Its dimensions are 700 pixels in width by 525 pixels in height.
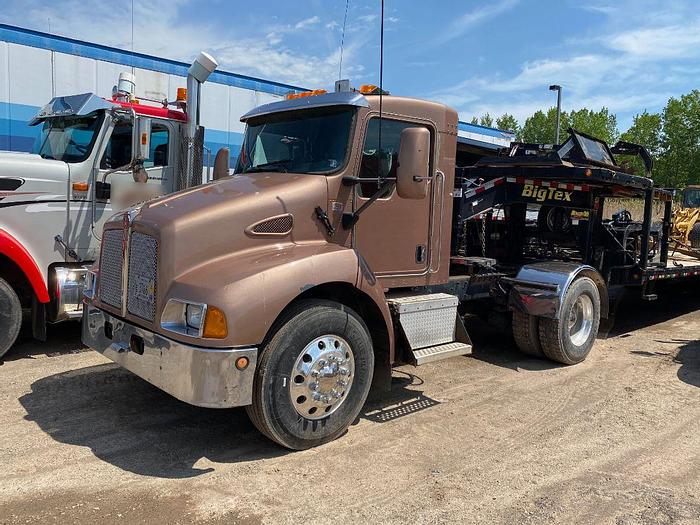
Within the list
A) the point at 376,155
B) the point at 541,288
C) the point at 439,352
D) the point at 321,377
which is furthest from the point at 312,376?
the point at 541,288

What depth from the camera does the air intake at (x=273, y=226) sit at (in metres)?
3.84

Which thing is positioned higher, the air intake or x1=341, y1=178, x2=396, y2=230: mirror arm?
x1=341, y1=178, x2=396, y2=230: mirror arm

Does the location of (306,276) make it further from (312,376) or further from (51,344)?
(51,344)

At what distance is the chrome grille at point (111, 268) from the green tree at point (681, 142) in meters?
48.0

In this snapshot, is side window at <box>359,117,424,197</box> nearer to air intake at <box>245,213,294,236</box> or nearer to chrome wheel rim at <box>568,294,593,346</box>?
air intake at <box>245,213,294,236</box>

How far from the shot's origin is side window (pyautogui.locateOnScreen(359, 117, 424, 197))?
4.34 metres

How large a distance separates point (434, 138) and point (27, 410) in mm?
3897

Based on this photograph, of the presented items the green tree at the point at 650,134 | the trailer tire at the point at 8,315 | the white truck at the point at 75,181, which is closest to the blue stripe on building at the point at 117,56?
the white truck at the point at 75,181

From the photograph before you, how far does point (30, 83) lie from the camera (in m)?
9.34

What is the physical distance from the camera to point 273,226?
392 centimetres

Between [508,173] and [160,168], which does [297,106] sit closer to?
[160,168]

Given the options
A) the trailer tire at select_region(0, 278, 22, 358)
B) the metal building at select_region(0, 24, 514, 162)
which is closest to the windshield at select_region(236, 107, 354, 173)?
the trailer tire at select_region(0, 278, 22, 358)

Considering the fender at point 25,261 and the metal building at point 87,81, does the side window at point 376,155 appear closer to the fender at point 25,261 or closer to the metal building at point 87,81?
the fender at point 25,261

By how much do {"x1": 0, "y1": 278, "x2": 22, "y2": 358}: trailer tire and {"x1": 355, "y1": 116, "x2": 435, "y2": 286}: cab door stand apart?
3372 millimetres
